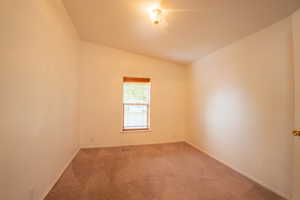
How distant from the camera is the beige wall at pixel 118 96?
12.3 ft

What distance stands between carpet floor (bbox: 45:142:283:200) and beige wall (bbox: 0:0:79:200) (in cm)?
39

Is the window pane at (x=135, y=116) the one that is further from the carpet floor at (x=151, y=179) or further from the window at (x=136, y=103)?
the carpet floor at (x=151, y=179)

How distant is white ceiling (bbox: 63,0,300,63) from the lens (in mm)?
1822

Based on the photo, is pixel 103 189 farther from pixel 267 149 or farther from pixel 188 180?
pixel 267 149

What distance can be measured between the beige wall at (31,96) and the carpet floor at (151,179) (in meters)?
0.39

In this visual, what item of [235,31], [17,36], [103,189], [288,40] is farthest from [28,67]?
[288,40]

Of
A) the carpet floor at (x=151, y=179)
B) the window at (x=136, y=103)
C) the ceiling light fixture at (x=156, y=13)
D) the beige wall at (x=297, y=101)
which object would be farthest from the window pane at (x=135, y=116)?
the beige wall at (x=297, y=101)

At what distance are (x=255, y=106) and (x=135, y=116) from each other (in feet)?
9.59

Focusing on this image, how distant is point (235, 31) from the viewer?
2332mm

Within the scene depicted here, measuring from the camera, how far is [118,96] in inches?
156

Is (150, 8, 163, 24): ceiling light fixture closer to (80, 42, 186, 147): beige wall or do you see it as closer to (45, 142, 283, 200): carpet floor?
(80, 42, 186, 147): beige wall

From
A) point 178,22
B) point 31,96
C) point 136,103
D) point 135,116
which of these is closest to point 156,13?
point 178,22

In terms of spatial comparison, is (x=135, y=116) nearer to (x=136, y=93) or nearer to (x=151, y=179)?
(x=136, y=93)

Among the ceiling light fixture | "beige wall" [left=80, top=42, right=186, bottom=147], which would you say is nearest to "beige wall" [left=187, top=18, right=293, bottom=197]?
"beige wall" [left=80, top=42, right=186, bottom=147]
